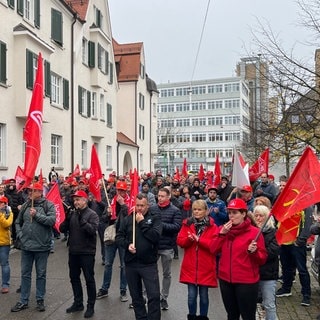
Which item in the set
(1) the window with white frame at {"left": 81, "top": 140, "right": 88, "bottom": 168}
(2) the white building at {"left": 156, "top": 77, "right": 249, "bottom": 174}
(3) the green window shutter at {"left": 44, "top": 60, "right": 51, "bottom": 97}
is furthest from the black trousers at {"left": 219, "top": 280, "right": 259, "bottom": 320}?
(2) the white building at {"left": 156, "top": 77, "right": 249, "bottom": 174}

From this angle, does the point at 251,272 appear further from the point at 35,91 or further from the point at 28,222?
the point at 35,91

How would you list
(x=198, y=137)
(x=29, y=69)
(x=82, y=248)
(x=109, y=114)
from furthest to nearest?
(x=198, y=137) → (x=109, y=114) → (x=29, y=69) → (x=82, y=248)

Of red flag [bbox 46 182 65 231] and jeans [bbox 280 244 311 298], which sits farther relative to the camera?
red flag [bbox 46 182 65 231]

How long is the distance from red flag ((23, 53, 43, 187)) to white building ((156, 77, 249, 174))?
73.4m

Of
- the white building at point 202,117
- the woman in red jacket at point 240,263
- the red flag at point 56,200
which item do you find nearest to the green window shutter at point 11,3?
the red flag at point 56,200

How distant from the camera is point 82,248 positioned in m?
6.12

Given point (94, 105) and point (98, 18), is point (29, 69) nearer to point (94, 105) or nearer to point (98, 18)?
point (94, 105)

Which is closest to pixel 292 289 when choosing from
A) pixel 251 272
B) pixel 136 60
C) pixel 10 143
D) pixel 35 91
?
pixel 251 272

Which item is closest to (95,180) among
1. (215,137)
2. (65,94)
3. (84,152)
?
(65,94)

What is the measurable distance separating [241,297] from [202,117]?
268ft

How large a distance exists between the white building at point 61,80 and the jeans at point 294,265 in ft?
38.8

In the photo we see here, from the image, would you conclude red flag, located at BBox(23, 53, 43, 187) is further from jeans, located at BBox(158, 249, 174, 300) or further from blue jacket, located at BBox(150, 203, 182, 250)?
jeans, located at BBox(158, 249, 174, 300)

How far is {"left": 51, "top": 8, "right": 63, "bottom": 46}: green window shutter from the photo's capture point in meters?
20.3

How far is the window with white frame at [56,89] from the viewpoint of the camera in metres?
20.7
